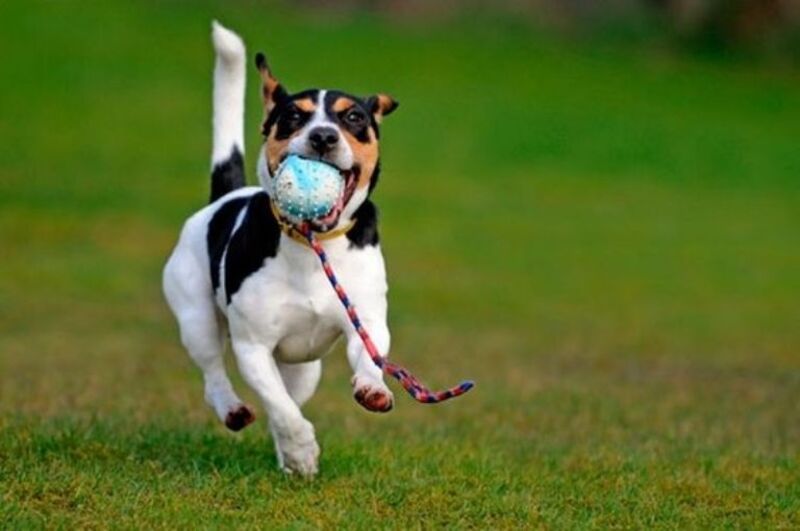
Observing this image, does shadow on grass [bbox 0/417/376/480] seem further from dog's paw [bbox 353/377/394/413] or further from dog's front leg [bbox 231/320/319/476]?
dog's paw [bbox 353/377/394/413]

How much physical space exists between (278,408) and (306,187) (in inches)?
38.2

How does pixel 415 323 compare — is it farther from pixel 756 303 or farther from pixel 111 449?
pixel 111 449

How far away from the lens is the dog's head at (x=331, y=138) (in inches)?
295

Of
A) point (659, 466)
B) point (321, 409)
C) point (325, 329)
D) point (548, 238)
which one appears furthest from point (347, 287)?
point (548, 238)

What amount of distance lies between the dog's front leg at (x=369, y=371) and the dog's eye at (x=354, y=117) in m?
0.78

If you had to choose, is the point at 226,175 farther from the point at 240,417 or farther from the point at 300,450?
the point at 300,450

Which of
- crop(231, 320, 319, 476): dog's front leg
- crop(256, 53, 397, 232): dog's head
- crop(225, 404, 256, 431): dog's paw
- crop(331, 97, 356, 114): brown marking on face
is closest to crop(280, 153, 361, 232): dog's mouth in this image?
crop(256, 53, 397, 232): dog's head

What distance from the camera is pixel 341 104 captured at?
7672 millimetres

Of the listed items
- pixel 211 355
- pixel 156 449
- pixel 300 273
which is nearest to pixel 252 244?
pixel 300 273

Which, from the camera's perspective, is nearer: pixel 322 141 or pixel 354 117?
pixel 322 141

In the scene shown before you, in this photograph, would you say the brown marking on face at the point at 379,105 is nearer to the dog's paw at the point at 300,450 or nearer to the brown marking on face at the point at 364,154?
the brown marking on face at the point at 364,154

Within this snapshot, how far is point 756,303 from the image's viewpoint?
19.8m

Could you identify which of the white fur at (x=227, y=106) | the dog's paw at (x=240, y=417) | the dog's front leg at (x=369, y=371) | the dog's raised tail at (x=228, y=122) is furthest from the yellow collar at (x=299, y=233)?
the white fur at (x=227, y=106)

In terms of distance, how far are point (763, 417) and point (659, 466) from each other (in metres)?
3.31
